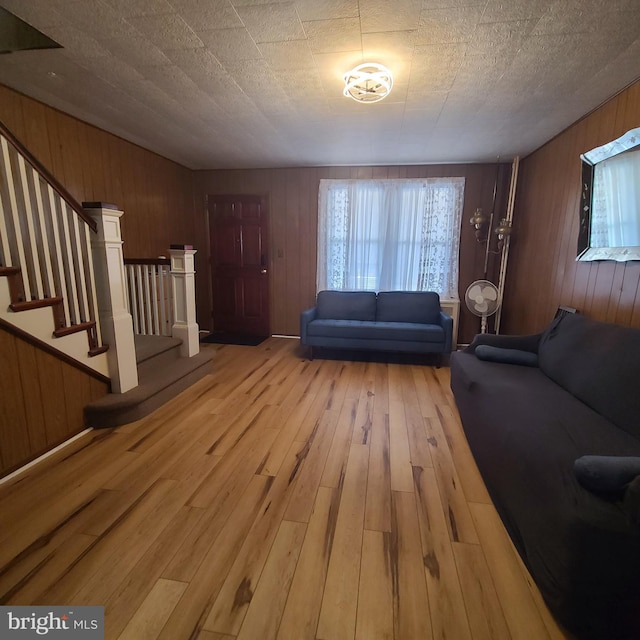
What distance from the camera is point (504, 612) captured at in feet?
3.84

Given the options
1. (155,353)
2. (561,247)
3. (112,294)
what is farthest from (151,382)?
(561,247)

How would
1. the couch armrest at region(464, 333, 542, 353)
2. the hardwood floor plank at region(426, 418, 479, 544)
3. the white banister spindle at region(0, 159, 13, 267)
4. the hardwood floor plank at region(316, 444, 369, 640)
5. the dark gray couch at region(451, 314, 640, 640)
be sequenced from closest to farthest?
the dark gray couch at region(451, 314, 640, 640) → the hardwood floor plank at region(316, 444, 369, 640) → the hardwood floor plank at region(426, 418, 479, 544) → the white banister spindle at region(0, 159, 13, 267) → the couch armrest at region(464, 333, 542, 353)

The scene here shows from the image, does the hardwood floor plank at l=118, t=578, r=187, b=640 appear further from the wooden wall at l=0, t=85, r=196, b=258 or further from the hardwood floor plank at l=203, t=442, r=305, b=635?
the wooden wall at l=0, t=85, r=196, b=258

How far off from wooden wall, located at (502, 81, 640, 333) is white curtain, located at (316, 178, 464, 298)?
78 centimetres

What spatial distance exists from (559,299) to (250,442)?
299cm

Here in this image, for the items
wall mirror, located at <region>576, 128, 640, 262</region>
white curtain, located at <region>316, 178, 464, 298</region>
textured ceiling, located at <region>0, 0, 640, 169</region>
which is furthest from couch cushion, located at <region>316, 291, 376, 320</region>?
wall mirror, located at <region>576, 128, 640, 262</region>

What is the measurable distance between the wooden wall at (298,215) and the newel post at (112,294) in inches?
103

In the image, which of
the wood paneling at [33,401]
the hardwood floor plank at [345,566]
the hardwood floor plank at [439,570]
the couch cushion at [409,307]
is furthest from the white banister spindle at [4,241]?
the couch cushion at [409,307]

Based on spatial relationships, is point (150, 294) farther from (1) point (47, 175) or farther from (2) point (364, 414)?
(2) point (364, 414)

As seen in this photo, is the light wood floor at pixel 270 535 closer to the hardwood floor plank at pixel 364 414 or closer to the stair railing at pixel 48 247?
the hardwood floor plank at pixel 364 414

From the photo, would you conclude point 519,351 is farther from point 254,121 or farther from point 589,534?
point 254,121

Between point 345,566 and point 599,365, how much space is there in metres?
1.83

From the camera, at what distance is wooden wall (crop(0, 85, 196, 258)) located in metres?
2.62

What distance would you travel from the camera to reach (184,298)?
132 inches
